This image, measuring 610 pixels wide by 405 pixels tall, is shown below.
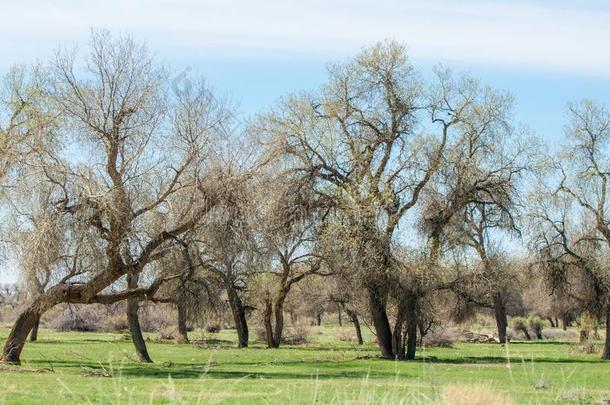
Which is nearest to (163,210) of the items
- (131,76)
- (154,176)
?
(154,176)

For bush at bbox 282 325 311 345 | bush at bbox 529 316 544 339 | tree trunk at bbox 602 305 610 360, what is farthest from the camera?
bush at bbox 529 316 544 339

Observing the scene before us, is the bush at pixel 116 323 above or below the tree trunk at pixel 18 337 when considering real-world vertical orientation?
above

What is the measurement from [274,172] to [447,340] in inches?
1107

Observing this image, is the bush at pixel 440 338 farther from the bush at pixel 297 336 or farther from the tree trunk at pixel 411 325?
the tree trunk at pixel 411 325

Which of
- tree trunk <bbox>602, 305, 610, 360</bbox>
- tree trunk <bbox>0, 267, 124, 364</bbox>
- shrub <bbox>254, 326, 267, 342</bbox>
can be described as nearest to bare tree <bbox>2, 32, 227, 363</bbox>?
tree trunk <bbox>0, 267, 124, 364</bbox>

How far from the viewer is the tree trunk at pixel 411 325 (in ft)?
126

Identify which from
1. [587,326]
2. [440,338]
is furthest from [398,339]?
[440,338]

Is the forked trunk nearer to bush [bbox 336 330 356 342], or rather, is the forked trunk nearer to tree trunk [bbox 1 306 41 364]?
tree trunk [bbox 1 306 41 364]

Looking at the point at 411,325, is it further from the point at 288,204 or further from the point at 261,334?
the point at 261,334

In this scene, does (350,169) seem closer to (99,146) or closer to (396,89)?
(396,89)

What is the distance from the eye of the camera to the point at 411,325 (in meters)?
39.2

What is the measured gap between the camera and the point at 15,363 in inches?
1156

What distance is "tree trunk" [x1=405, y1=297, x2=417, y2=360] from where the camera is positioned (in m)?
38.5

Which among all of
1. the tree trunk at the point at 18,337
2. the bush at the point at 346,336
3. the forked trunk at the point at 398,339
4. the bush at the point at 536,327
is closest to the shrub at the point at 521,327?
the bush at the point at 536,327
